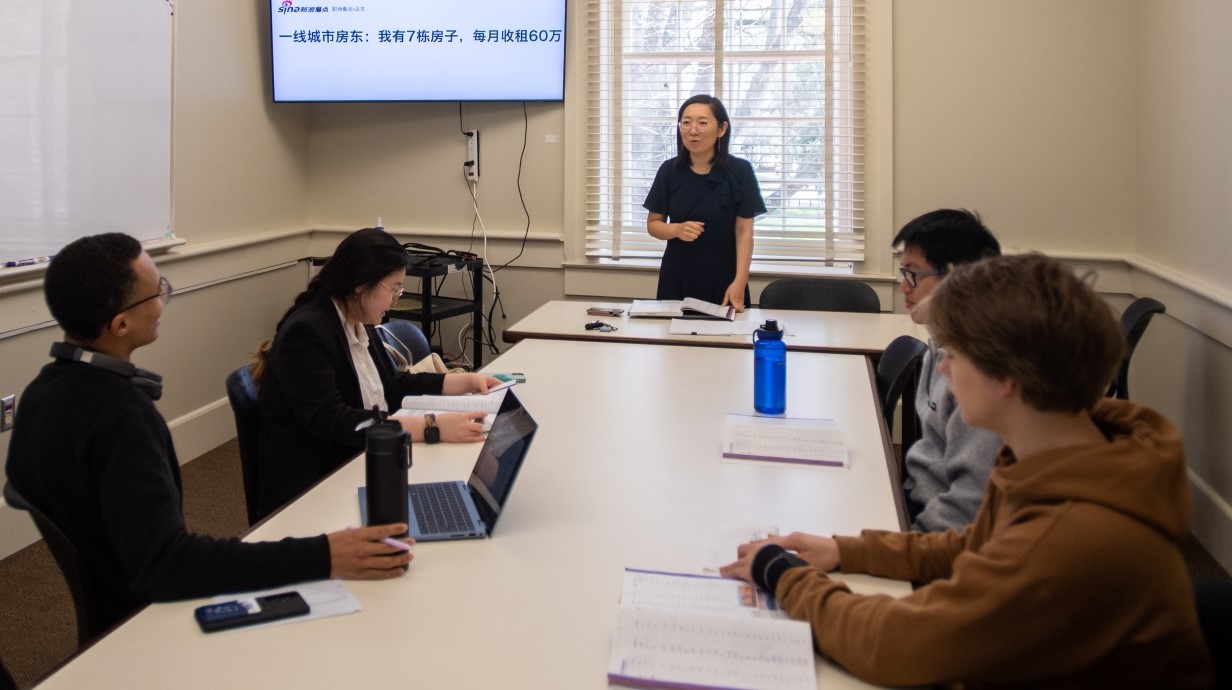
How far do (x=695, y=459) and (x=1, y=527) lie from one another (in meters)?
2.42

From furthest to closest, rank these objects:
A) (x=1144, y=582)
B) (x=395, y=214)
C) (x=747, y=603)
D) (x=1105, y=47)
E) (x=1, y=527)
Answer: (x=395, y=214) → (x=1105, y=47) → (x=1, y=527) → (x=747, y=603) → (x=1144, y=582)

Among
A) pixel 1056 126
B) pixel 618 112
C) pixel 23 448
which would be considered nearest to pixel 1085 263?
pixel 1056 126

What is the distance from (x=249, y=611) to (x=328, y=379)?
3.23 feet

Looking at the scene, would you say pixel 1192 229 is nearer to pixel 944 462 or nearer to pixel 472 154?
pixel 944 462

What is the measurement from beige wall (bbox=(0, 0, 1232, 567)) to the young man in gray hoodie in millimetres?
1631

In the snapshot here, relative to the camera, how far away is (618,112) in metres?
4.81

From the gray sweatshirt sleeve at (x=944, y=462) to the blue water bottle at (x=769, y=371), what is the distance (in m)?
0.35

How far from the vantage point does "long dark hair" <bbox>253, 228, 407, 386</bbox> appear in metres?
2.31

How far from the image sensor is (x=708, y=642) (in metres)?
1.24

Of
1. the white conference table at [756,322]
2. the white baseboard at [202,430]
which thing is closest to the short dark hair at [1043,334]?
the white conference table at [756,322]

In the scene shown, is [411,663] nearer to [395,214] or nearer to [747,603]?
[747,603]

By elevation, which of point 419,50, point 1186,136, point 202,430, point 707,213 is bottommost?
point 202,430

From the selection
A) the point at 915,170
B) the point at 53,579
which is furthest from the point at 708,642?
the point at 915,170

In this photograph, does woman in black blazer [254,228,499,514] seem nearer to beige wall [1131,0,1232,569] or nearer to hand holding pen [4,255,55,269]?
hand holding pen [4,255,55,269]
